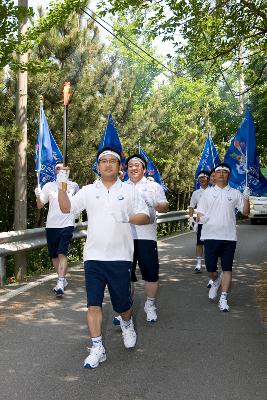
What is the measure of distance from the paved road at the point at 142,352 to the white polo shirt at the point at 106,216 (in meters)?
0.98

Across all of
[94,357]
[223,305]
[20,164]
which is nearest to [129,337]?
[94,357]

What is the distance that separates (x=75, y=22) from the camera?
46.4 ft

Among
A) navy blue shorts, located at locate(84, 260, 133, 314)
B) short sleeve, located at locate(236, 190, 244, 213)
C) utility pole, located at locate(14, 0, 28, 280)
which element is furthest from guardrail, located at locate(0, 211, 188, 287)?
navy blue shorts, located at locate(84, 260, 133, 314)

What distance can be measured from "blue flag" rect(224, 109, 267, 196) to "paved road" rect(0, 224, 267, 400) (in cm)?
167

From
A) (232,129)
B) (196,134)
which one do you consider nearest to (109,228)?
(196,134)

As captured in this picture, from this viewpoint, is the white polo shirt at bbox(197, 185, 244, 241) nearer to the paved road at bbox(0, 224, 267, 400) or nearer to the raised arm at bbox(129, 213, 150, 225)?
the paved road at bbox(0, 224, 267, 400)

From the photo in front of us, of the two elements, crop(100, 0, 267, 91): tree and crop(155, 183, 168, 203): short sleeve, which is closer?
crop(155, 183, 168, 203): short sleeve

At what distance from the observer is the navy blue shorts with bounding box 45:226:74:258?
8.31 metres

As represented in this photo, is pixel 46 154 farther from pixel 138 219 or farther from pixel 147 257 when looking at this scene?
pixel 138 219

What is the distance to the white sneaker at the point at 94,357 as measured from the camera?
486 centimetres

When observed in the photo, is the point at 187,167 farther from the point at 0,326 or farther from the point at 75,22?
the point at 0,326

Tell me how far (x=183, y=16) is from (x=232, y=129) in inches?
960

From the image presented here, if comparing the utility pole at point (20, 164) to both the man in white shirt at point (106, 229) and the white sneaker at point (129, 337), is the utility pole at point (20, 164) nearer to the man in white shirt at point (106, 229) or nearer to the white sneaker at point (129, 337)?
the white sneaker at point (129, 337)

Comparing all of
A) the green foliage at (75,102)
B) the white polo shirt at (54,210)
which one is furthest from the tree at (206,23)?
the white polo shirt at (54,210)
